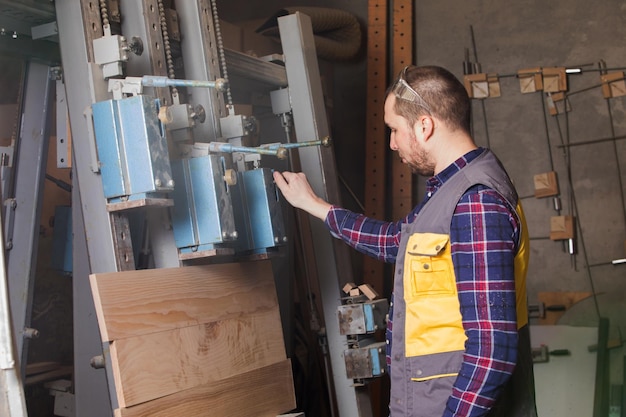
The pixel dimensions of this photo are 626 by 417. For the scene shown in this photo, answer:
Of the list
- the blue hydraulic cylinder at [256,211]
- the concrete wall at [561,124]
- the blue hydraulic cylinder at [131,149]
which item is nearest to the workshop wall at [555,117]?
the concrete wall at [561,124]

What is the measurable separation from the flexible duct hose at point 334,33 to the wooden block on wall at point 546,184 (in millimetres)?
1369

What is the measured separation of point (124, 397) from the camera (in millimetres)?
1889

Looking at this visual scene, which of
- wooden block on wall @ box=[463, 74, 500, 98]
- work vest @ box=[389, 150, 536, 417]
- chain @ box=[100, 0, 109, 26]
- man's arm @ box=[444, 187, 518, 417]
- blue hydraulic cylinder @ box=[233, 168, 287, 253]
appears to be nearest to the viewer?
man's arm @ box=[444, 187, 518, 417]

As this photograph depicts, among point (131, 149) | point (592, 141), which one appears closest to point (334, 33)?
point (592, 141)

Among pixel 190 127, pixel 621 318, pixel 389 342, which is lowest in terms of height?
pixel 621 318

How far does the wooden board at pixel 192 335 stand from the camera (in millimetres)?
1934

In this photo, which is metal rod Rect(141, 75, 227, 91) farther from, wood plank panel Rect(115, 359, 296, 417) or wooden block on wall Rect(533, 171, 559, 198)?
wooden block on wall Rect(533, 171, 559, 198)

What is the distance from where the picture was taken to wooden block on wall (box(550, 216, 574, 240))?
4.61 metres

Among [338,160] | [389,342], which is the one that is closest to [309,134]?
[389,342]

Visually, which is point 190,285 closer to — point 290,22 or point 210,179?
point 210,179

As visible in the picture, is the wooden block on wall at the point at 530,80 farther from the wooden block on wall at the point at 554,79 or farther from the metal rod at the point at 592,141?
the metal rod at the point at 592,141

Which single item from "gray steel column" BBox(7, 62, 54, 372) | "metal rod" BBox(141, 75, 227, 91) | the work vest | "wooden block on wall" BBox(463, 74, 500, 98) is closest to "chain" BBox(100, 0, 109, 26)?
"metal rod" BBox(141, 75, 227, 91)

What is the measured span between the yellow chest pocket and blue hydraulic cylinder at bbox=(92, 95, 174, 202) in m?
0.66

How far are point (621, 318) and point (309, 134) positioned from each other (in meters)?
2.24
